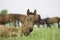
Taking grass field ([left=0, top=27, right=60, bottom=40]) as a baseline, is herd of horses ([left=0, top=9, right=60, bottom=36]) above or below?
above

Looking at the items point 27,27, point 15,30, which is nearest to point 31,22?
point 27,27

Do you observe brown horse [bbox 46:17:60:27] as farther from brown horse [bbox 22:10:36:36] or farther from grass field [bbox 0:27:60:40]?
brown horse [bbox 22:10:36:36]

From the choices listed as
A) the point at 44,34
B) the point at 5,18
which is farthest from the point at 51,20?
the point at 5,18

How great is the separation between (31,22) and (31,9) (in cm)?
15

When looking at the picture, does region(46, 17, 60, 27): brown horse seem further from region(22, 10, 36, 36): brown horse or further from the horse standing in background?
the horse standing in background

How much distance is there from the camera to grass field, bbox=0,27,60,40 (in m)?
1.84

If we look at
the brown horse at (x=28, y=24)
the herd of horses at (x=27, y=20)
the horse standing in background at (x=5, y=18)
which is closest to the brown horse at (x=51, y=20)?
the herd of horses at (x=27, y=20)

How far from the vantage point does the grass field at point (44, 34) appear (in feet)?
6.03

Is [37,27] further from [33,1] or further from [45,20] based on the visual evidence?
[33,1]

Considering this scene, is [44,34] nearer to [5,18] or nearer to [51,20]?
[51,20]

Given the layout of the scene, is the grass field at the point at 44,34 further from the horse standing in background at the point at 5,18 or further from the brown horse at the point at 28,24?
the horse standing in background at the point at 5,18

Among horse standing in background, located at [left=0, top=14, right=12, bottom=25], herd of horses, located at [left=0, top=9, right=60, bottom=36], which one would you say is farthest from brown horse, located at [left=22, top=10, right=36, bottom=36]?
horse standing in background, located at [left=0, top=14, right=12, bottom=25]

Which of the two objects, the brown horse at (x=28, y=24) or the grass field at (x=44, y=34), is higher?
the brown horse at (x=28, y=24)

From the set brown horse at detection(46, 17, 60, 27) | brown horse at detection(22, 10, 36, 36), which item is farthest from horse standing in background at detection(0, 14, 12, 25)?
brown horse at detection(46, 17, 60, 27)
